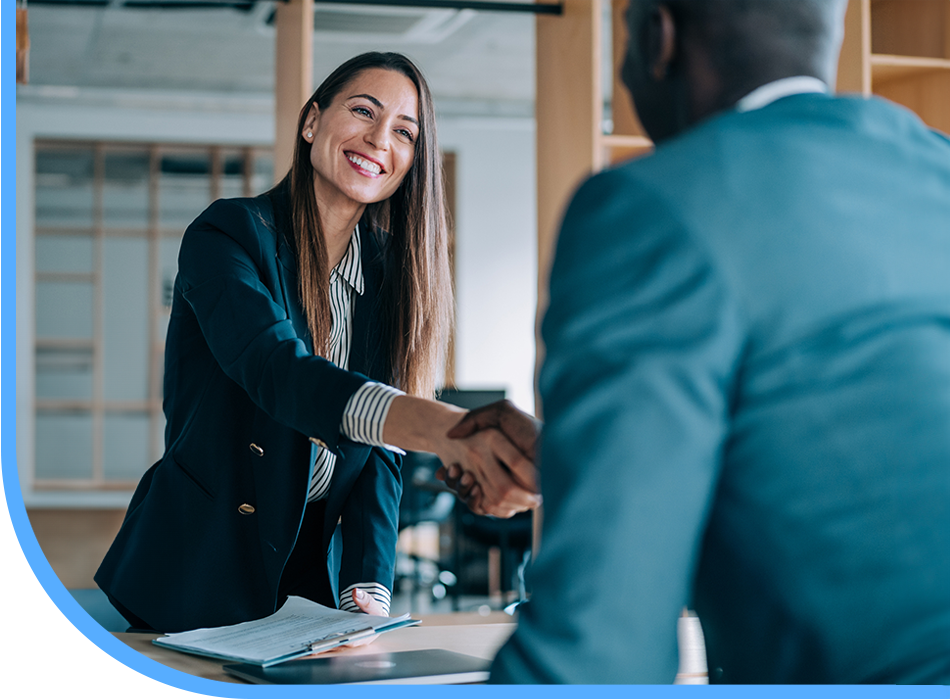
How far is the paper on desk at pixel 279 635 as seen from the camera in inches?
37.9

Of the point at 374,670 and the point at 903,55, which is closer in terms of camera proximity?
the point at 374,670

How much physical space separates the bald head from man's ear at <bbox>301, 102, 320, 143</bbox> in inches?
36.7

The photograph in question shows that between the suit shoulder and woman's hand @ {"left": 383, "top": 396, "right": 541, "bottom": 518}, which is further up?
Result: the suit shoulder

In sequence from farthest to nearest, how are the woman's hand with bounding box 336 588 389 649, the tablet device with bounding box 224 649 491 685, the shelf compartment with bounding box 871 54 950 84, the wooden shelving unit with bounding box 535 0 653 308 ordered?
the shelf compartment with bounding box 871 54 950 84 < the wooden shelving unit with bounding box 535 0 653 308 < the woman's hand with bounding box 336 588 389 649 < the tablet device with bounding box 224 649 491 685

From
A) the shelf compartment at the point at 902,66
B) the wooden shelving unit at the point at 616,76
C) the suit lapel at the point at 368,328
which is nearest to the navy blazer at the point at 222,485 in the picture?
the suit lapel at the point at 368,328

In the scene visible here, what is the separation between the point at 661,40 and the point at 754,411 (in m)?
0.28

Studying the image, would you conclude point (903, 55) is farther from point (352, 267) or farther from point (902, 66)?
point (352, 267)

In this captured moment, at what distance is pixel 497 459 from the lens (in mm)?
962

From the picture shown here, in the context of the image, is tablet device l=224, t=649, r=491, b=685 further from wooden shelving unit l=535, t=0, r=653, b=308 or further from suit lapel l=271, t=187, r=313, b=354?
wooden shelving unit l=535, t=0, r=653, b=308

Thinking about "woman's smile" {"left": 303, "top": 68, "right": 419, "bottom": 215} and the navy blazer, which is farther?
"woman's smile" {"left": 303, "top": 68, "right": 419, "bottom": 215}

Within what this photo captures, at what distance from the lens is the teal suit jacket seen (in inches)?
19.7

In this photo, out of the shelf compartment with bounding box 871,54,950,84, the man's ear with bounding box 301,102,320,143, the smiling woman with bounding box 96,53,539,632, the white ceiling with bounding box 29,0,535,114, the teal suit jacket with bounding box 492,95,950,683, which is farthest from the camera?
the white ceiling with bounding box 29,0,535,114

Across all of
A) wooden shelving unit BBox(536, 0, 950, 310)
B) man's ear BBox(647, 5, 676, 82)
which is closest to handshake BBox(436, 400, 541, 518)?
man's ear BBox(647, 5, 676, 82)

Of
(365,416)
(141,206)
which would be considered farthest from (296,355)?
(141,206)
